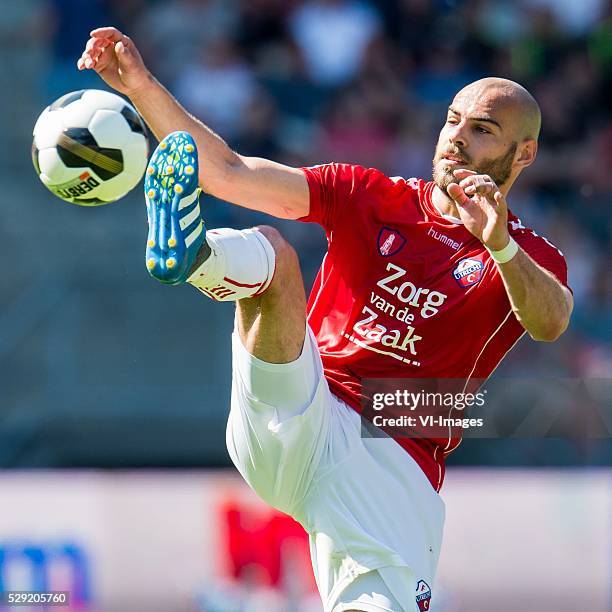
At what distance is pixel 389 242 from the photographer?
538 cm

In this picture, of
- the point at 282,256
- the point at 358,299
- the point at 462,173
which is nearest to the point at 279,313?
the point at 282,256

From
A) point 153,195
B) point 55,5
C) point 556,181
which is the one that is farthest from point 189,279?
point 55,5

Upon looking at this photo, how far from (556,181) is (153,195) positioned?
277 inches

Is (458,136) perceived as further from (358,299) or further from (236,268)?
(236,268)

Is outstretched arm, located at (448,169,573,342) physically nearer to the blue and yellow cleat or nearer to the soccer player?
the soccer player

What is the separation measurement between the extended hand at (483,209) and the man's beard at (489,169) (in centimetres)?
37

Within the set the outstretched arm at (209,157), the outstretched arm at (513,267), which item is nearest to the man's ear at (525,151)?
the outstretched arm at (513,267)

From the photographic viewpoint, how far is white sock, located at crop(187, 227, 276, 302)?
4.67 metres

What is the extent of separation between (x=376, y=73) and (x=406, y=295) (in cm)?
671

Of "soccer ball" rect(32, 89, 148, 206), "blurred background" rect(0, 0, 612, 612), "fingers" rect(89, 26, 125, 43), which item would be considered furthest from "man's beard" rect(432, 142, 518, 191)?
"blurred background" rect(0, 0, 612, 612)

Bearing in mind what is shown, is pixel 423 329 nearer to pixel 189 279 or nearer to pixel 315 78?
pixel 189 279

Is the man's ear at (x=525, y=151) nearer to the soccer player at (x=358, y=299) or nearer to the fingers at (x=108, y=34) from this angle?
the soccer player at (x=358, y=299)

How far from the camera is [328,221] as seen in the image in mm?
5488

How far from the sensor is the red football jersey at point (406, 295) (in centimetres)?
527
